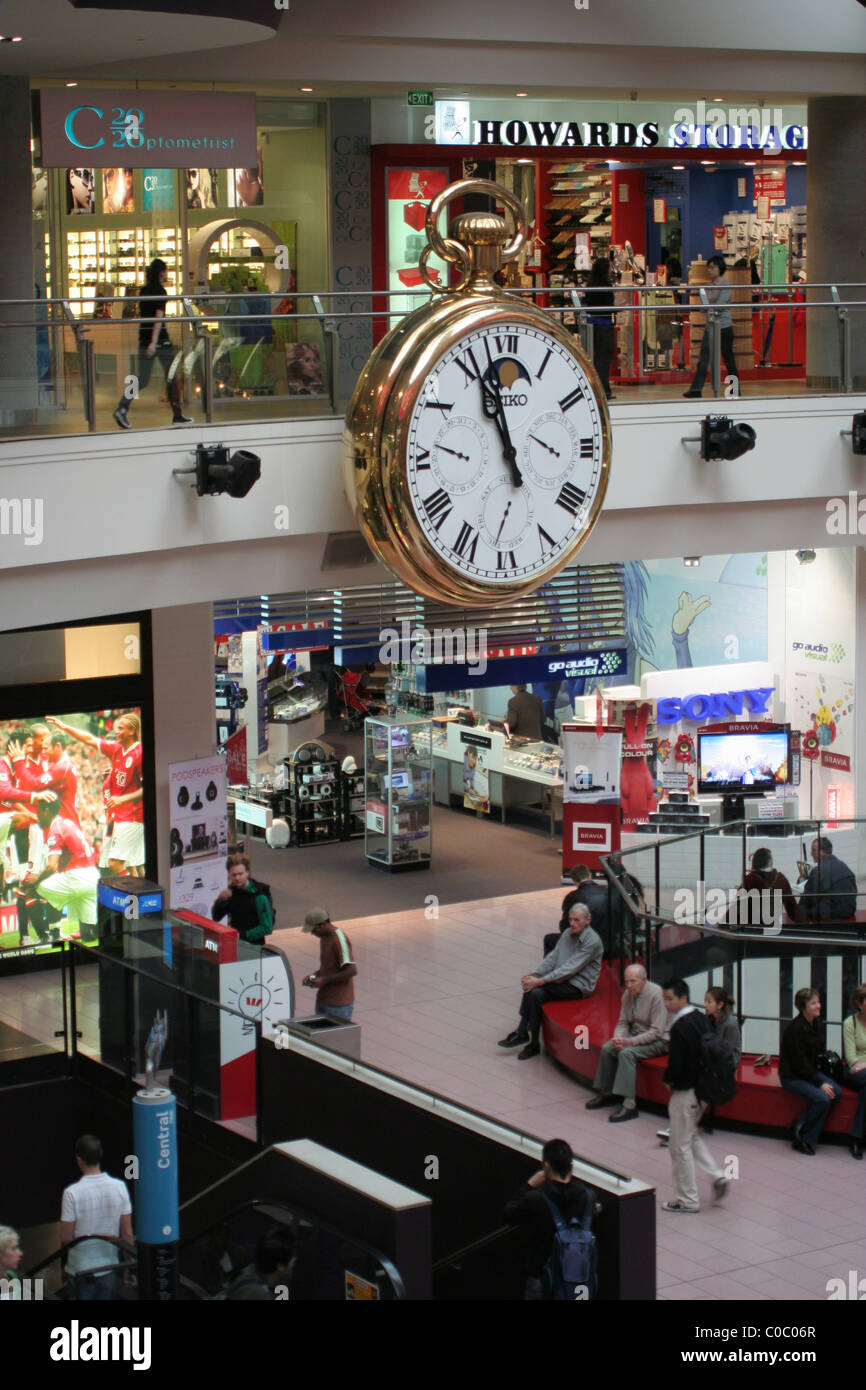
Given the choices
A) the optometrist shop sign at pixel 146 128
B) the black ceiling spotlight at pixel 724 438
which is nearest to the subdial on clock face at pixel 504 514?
the black ceiling spotlight at pixel 724 438

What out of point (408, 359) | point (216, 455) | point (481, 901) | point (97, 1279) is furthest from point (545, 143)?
point (97, 1279)

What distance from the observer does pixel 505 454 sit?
33.3 feet

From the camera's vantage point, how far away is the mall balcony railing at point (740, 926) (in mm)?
12523

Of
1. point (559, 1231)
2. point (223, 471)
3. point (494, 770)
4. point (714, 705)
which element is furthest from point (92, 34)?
point (494, 770)

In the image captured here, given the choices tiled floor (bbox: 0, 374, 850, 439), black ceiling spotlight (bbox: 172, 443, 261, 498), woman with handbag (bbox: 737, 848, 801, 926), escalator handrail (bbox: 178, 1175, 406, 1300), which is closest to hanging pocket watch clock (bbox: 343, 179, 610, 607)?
black ceiling spotlight (bbox: 172, 443, 261, 498)

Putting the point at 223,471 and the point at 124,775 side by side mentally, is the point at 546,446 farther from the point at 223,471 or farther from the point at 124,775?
the point at 124,775

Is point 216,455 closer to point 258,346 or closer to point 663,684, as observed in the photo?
point 258,346

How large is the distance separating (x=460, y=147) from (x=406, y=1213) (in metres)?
13.1

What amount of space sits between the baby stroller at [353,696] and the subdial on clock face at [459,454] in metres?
14.6

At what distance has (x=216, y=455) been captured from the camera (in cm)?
1130

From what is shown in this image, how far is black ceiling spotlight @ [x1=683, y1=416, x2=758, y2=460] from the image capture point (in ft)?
44.1

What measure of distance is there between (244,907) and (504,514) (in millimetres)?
4512

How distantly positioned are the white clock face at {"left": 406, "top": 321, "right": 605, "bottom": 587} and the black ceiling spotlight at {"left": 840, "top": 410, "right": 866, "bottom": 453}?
4535 millimetres

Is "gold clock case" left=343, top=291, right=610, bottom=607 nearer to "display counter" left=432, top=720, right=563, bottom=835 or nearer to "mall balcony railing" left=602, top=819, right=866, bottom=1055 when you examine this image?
"mall balcony railing" left=602, top=819, right=866, bottom=1055
